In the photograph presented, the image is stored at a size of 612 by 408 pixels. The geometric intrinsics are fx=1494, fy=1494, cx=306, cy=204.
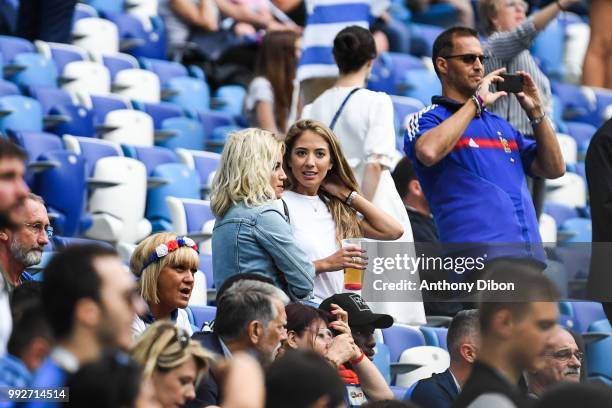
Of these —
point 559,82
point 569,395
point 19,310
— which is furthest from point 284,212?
point 559,82

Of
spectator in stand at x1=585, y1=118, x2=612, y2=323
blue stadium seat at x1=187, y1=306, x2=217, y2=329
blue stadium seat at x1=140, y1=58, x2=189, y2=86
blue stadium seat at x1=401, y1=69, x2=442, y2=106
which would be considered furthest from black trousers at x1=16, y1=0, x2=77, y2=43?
spectator in stand at x1=585, y1=118, x2=612, y2=323

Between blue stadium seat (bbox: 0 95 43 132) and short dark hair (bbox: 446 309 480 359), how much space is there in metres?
3.60

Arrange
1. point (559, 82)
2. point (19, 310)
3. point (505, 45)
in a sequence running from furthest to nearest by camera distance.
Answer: point (559, 82)
point (505, 45)
point (19, 310)

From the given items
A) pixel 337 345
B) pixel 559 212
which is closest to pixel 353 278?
pixel 337 345

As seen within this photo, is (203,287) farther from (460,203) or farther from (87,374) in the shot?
(87,374)

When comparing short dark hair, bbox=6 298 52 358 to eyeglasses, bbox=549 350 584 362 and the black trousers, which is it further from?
the black trousers

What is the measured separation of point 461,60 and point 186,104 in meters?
4.78

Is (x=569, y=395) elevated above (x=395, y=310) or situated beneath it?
elevated above

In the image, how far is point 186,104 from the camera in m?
10.8

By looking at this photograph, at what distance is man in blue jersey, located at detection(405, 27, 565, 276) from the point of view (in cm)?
598

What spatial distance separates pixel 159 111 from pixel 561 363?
508cm

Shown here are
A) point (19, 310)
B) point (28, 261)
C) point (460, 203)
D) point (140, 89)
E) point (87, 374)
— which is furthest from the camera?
point (140, 89)

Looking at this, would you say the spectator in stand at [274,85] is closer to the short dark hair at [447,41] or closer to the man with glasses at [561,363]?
the short dark hair at [447,41]

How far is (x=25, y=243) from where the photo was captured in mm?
5520
